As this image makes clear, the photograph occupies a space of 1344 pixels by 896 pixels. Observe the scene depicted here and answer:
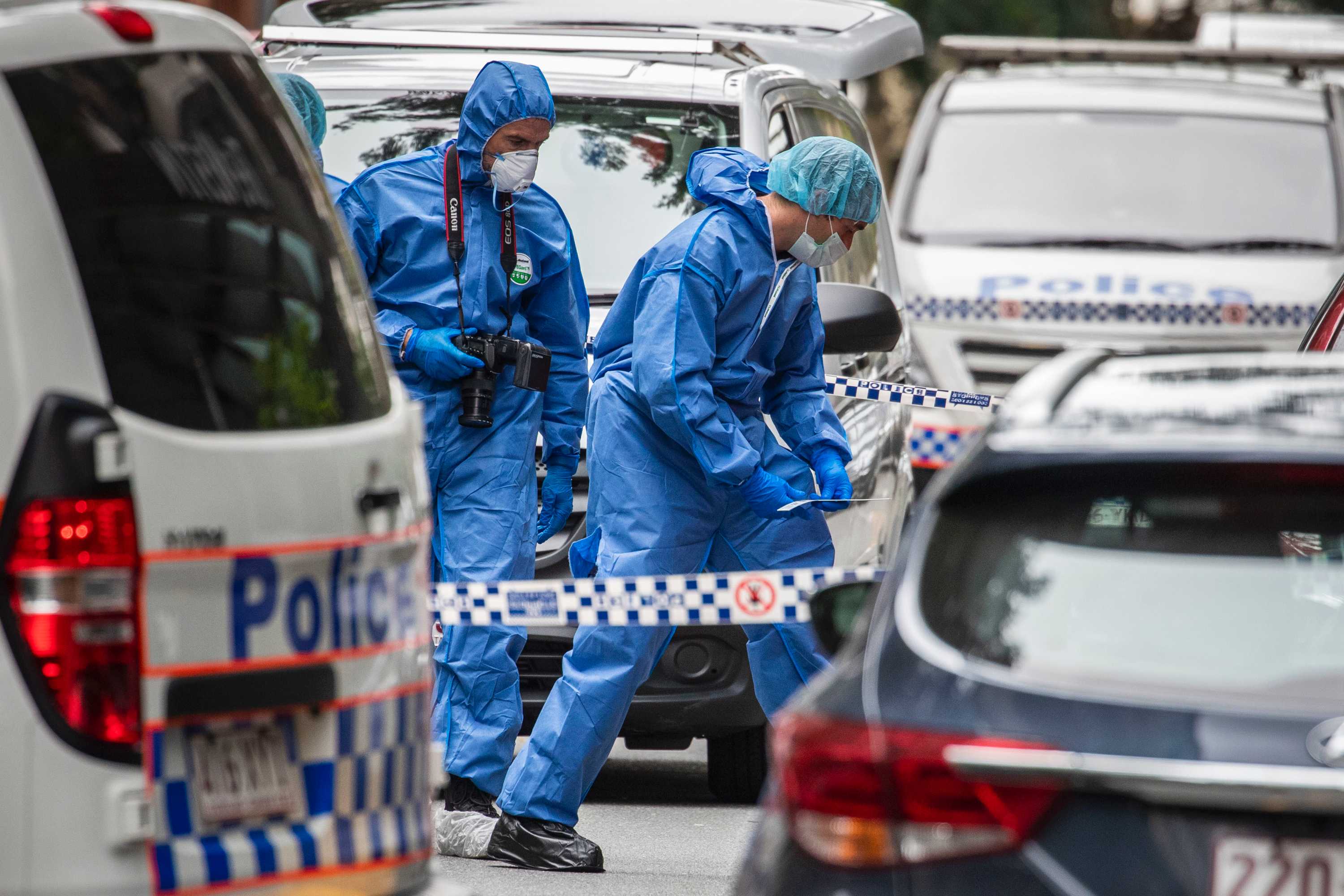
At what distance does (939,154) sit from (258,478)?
8.30 m

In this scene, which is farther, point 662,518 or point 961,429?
point 961,429

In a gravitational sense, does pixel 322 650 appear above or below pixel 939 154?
above

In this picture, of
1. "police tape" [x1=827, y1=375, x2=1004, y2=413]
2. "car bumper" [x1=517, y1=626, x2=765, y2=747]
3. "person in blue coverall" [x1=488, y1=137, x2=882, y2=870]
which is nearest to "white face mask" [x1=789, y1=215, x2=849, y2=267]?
"person in blue coverall" [x1=488, y1=137, x2=882, y2=870]

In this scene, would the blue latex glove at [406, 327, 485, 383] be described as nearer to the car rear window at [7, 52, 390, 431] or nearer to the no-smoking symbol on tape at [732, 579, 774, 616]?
the no-smoking symbol on tape at [732, 579, 774, 616]

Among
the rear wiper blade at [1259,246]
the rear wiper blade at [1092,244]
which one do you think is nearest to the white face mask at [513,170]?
the rear wiper blade at [1092,244]

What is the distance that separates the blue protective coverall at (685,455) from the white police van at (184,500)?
2.12 m

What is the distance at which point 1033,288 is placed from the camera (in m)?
10.4

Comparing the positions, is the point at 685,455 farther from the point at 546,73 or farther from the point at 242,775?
the point at 242,775

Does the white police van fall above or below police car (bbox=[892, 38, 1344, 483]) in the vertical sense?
above

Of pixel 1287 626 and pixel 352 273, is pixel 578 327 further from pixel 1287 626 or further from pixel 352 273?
pixel 1287 626

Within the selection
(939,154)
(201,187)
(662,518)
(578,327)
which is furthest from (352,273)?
(939,154)

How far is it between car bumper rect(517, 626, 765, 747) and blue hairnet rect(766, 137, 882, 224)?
4.05ft

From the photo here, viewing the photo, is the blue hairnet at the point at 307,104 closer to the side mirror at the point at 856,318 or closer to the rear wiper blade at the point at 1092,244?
the side mirror at the point at 856,318

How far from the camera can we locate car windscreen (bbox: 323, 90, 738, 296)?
703 centimetres
